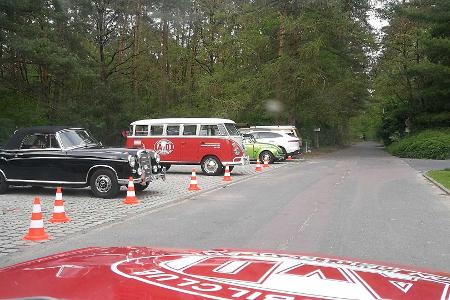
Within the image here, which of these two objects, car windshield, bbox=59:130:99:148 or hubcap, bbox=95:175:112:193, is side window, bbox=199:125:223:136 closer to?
car windshield, bbox=59:130:99:148

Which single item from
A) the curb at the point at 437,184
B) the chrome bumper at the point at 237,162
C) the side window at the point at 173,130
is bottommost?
the curb at the point at 437,184

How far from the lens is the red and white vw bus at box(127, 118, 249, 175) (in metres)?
21.0

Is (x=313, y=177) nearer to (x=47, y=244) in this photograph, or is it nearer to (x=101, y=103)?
(x=47, y=244)

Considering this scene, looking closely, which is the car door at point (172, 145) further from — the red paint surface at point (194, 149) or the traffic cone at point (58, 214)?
the traffic cone at point (58, 214)

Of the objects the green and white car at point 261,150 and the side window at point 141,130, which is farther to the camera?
the green and white car at point 261,150

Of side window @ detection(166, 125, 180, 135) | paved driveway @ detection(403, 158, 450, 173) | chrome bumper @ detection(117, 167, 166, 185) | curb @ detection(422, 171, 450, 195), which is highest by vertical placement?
side window @ detection(166, 125, 180, 135)

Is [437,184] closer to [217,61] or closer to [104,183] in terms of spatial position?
[104,183]

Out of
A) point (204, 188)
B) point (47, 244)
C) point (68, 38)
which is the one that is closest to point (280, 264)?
point (47, 244)

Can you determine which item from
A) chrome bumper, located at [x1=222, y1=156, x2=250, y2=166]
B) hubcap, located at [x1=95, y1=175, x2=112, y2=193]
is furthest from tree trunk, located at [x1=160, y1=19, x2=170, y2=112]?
hubcap, located at [x1=95, y1=175, x2=112, y2=193]

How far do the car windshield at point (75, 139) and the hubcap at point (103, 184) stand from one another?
1436 millimetres

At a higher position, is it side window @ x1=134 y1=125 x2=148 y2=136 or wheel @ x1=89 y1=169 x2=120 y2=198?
side window @ x1=134 y1=125 x2=148 y2=136

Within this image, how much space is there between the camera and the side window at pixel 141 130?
2211cm

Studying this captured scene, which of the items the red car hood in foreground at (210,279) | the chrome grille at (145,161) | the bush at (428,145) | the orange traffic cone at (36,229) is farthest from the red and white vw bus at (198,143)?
the bush at (428,145)

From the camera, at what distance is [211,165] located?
69.5 feet
